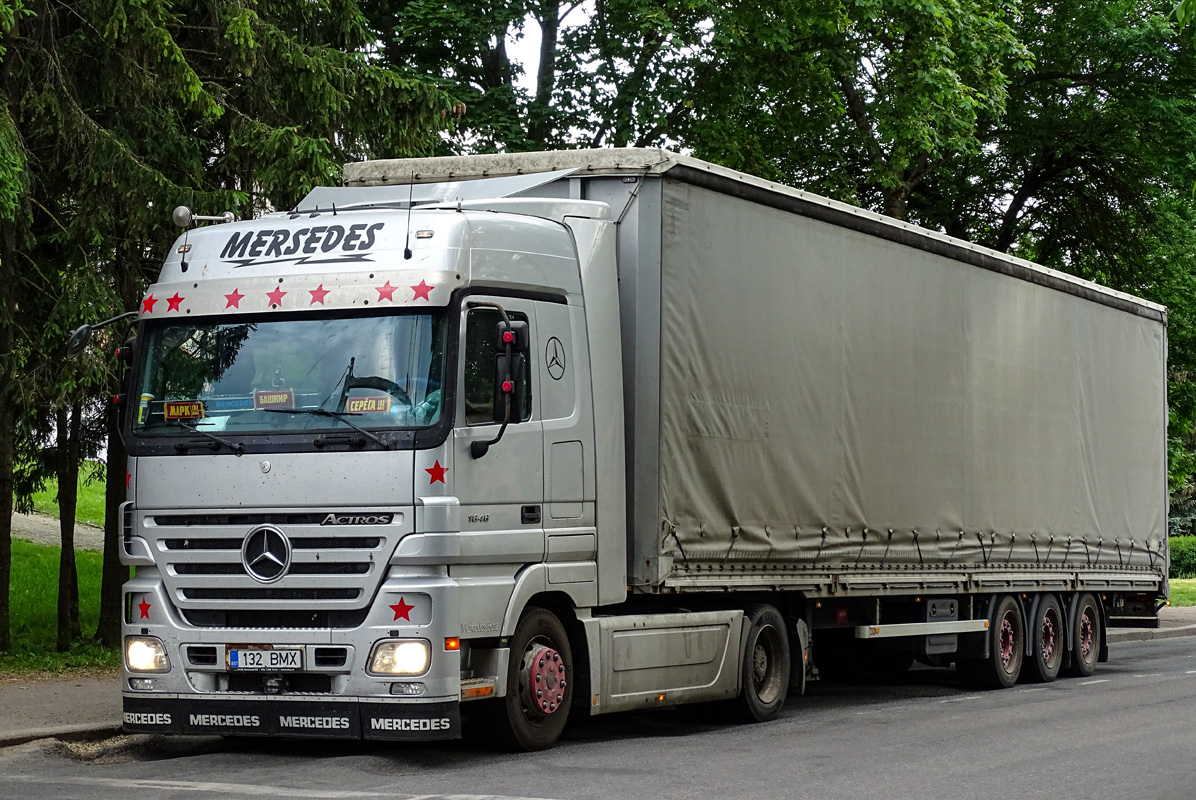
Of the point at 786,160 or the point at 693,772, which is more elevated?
the point at 786,160

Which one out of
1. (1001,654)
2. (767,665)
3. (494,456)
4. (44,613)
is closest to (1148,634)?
(1001,654)

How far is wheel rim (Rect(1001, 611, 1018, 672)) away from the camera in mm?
16609

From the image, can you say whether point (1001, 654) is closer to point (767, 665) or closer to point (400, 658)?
point (767, 665)

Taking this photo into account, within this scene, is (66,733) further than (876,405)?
No

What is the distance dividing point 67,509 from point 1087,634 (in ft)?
38.2

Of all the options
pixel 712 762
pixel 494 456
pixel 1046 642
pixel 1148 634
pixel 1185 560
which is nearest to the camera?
pixel 494 456

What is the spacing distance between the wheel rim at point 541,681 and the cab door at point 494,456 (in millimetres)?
588

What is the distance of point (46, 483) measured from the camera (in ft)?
64.4

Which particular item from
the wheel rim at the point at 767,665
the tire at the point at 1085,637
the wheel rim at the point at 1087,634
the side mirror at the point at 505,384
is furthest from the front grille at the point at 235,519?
the wheel rim at the point at 1087,634

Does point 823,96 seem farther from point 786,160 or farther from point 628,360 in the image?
point 628,360

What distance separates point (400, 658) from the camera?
31.4ft

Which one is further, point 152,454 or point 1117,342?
point 1117,342

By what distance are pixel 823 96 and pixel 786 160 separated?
2.70m

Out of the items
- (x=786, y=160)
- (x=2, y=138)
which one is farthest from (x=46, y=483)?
(x=786, y=160)
